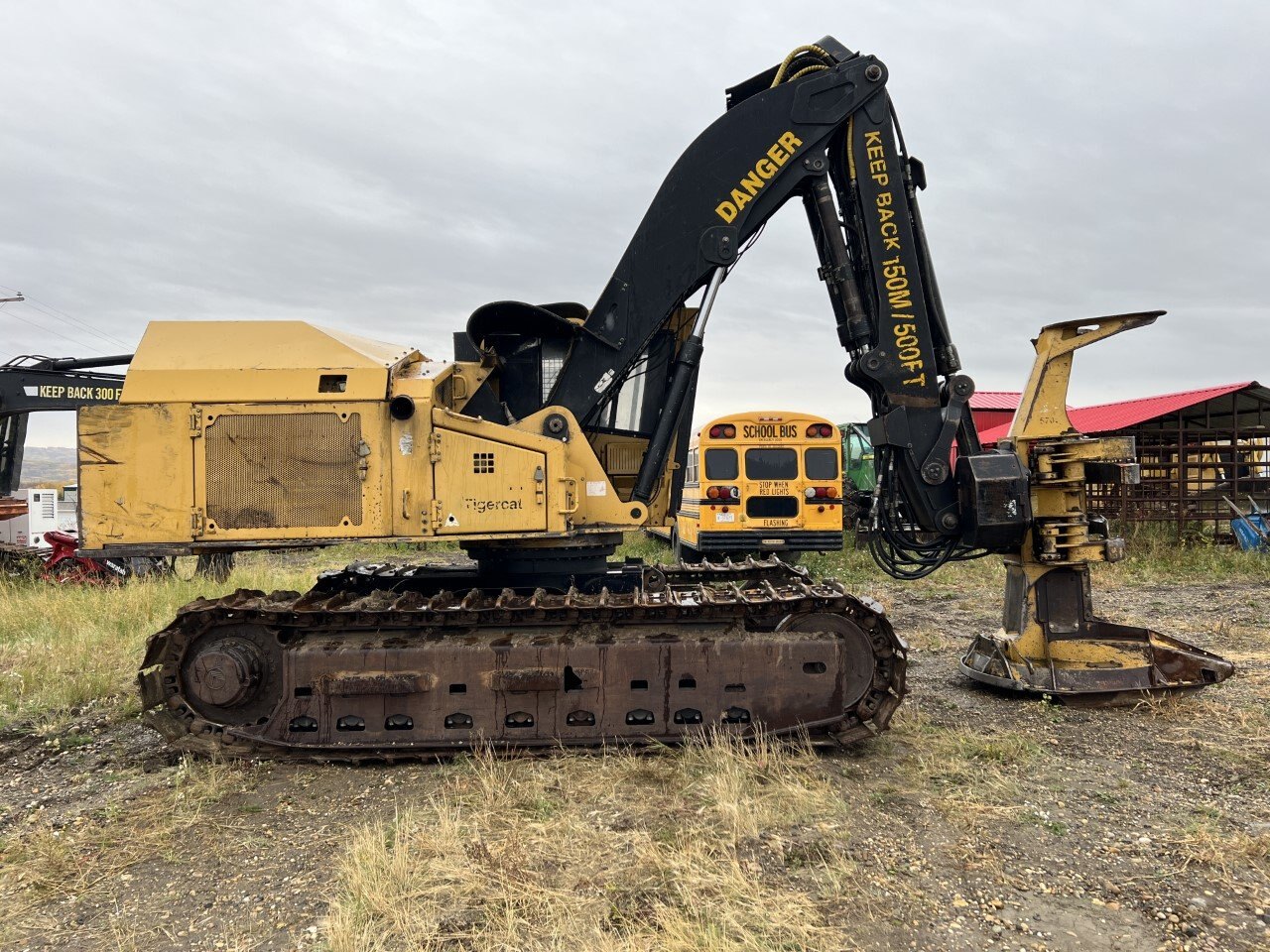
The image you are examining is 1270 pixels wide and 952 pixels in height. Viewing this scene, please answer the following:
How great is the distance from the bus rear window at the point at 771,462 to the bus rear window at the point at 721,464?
0.85 ft

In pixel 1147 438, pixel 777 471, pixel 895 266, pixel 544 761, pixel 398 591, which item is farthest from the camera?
pixel 1147 438

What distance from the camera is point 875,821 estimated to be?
4340 mm

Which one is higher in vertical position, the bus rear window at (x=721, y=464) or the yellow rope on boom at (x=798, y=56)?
the yellow rope on boom at (x=798, y=56)

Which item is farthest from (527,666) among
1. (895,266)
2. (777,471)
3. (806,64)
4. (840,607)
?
(777,471)

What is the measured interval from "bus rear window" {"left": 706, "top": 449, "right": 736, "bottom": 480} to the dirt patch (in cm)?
709

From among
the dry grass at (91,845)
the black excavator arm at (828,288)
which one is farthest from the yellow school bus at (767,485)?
the dry grass at (91,845)

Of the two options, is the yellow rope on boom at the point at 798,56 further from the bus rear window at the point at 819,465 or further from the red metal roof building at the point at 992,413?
the red metal roof building at the point at 992,413

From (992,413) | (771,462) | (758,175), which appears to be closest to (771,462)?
(771,462)

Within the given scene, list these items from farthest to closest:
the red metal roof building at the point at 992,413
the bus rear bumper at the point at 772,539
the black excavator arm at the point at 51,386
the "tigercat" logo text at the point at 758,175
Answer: the red metal roof building at the point at 992,413
the black excavator arm at the point at 51,386
the bus rear bumper at the point at 772,539
the "tigercat" logo text at the point at 758,175

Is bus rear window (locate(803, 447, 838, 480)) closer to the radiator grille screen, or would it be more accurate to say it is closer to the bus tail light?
the bus tail light

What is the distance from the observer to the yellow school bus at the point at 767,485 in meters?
13.0

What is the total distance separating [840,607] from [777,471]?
7794 millimetres

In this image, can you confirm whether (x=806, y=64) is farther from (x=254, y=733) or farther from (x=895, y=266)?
(x=254, y=733)

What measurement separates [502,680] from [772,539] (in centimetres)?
831
